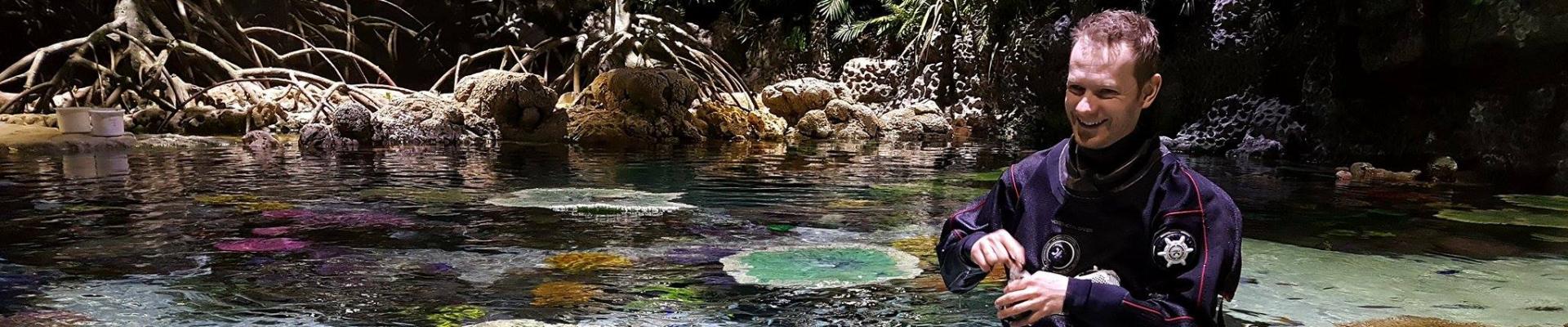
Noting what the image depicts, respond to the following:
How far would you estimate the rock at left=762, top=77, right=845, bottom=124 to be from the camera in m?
16.5

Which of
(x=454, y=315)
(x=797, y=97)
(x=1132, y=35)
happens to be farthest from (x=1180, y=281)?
(x=797, y=97)

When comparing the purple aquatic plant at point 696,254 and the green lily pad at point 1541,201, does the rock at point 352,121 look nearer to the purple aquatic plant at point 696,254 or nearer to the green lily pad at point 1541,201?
the purple aquatic plant at point 696,254

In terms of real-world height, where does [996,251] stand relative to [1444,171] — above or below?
above

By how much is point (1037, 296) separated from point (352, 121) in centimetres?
1166

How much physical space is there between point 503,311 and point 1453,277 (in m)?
3.26

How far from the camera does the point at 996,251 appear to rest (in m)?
1.79

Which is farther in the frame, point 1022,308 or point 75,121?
point 75,121

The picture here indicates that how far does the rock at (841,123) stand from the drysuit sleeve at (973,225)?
13314 mm

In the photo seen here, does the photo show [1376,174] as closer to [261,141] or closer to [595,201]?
[595,201]

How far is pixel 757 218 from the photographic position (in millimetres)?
5578

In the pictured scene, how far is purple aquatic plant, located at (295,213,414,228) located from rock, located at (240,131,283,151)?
639 centimetres

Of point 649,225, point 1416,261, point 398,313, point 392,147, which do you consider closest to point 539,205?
point 649,225

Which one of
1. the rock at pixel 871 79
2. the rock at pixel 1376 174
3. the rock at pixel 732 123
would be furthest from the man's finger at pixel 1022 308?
the rock at pixel 871 79

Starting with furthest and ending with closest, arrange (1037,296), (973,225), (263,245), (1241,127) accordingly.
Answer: (1241,127) → (263,245) → (973,225) → (1037,296)
